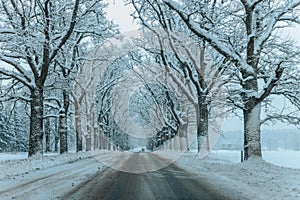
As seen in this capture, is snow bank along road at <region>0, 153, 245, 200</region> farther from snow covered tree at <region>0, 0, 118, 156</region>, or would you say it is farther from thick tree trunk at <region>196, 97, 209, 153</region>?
thick tree trunk at <region>196, 97, 209, 153</region>

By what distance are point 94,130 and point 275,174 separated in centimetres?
3756

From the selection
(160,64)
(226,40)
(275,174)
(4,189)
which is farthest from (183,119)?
(4,189)

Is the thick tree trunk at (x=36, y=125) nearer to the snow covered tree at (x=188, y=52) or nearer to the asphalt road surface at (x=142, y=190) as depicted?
the snow covered tree at (x=188, y=52)

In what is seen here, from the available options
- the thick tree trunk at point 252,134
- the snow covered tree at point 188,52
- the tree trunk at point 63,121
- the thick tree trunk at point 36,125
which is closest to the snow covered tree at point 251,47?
the thick tree trunk at point 252,134

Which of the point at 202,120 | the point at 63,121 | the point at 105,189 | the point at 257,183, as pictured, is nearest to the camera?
the point at 105,189

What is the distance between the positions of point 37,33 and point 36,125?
5.40m

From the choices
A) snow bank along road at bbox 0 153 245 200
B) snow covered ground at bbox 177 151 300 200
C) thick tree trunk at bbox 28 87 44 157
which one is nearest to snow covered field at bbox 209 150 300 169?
snow covered ground at bbox 177 151 300 200

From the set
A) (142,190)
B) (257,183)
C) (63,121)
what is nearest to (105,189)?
(142,190)

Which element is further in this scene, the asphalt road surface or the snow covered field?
the snow covered field

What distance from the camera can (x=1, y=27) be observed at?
20016 mm

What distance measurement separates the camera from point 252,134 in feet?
49.2

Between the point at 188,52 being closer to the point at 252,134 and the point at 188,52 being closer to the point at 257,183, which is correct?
the point at 252,134

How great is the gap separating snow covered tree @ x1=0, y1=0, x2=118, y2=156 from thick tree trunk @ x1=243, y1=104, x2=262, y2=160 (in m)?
11.0

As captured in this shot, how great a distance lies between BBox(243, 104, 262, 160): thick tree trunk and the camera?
14912mm
